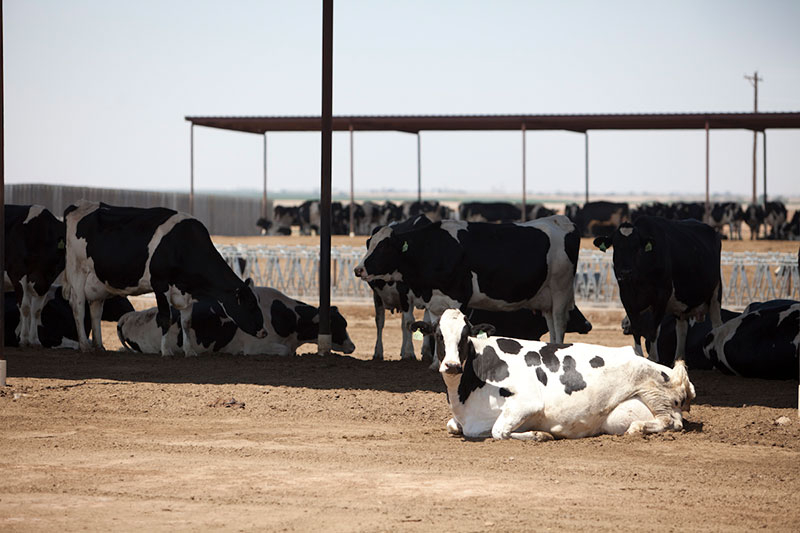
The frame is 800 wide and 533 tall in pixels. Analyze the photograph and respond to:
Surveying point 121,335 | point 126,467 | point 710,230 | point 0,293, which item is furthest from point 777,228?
point 126,467

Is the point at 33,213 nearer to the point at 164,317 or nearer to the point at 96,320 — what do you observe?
the point at 96,320

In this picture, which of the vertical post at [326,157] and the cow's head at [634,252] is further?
the vertical post at [326,157]

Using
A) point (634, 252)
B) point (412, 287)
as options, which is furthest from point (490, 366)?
point (412, 287)

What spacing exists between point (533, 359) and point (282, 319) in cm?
828

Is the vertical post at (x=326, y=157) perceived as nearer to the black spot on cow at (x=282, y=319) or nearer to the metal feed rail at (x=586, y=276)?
the black spot on cow at (x=282, y=319)

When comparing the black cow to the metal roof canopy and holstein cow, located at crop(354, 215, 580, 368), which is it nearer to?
holstein cow, located at crop(354, 215, 580, 368)

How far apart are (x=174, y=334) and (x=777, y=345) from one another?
8.56 meters

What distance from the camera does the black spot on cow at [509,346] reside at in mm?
10297

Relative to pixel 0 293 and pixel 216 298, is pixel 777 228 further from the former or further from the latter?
pixel 0 293

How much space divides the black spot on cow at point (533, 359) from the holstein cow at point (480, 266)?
18.2 feet

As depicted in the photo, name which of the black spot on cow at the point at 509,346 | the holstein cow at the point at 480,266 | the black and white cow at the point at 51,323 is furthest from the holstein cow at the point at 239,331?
the black spot on cow at the point at 509,346

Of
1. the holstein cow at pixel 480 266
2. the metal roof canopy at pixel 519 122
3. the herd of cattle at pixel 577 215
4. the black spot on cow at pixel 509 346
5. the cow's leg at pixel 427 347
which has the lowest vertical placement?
the cow's leg at pixel 427 347

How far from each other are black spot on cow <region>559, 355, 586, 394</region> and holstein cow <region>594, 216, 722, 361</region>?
4.70 m

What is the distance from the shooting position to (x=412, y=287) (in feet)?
53.1
